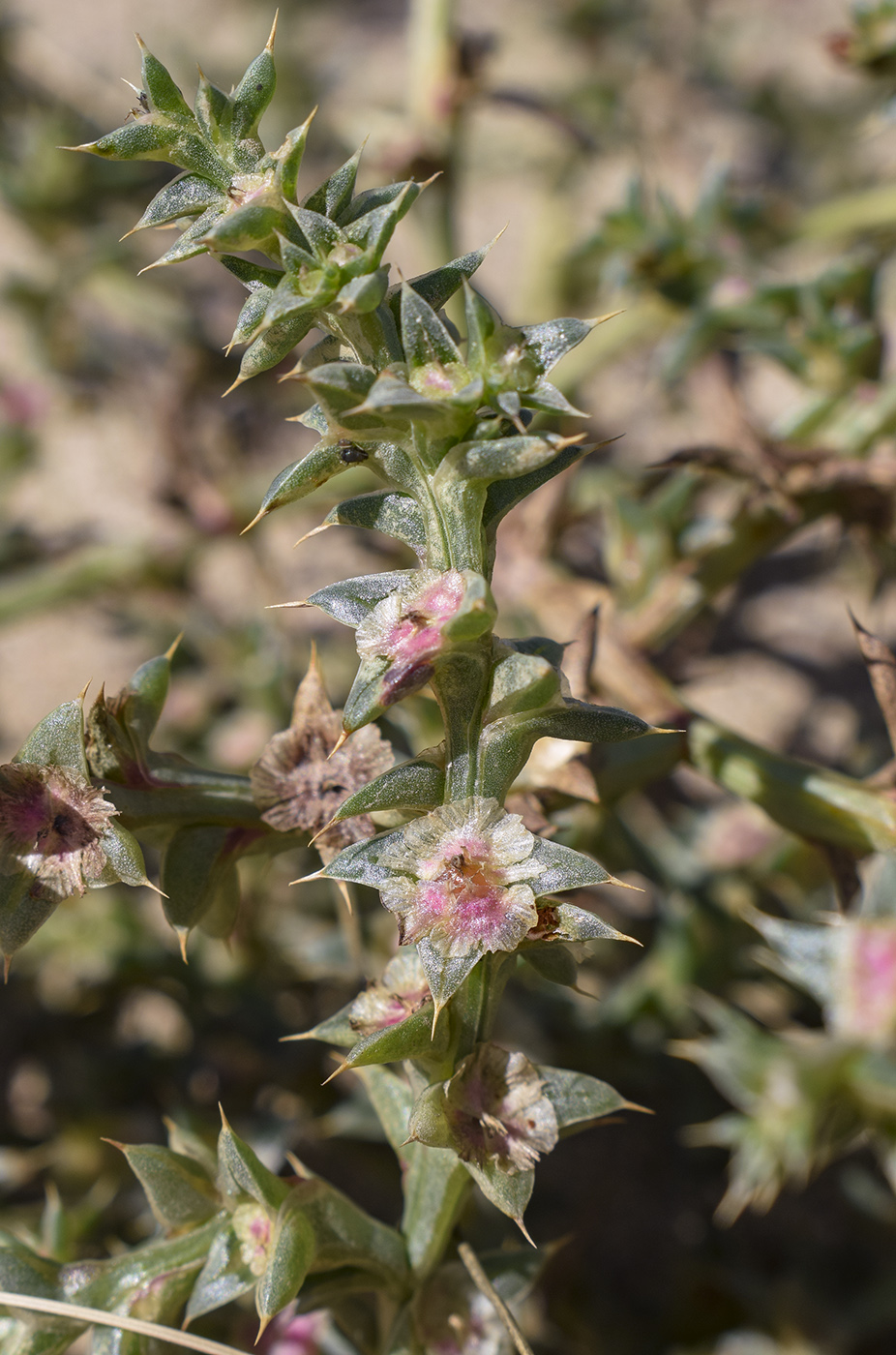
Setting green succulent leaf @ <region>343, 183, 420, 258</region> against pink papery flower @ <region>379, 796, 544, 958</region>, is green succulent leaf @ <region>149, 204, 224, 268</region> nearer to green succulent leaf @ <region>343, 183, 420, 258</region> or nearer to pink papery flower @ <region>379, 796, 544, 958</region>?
green succulent leaf @ <region>343, 183, 420, 258</region>

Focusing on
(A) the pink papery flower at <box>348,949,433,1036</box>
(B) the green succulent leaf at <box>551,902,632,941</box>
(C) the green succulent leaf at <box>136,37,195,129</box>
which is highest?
(C) the green succulent leaf at <box>136,37,195,129</box>

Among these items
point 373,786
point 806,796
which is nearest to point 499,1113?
point 373,786

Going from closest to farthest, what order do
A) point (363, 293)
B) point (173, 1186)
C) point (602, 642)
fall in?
point (363, 293) → point (173, 1186) → point (602, 642)

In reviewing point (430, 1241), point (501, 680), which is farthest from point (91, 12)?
point (430, 1241)

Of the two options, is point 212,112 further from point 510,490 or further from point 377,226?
point 510,490

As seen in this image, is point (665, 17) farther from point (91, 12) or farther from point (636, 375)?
point (91, 12)

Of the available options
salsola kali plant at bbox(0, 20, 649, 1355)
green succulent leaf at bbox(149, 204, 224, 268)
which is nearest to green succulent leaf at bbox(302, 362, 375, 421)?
salsola kali plant at bbox(0, 20, 649, 1355)

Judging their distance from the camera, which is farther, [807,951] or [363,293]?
[807,951]
